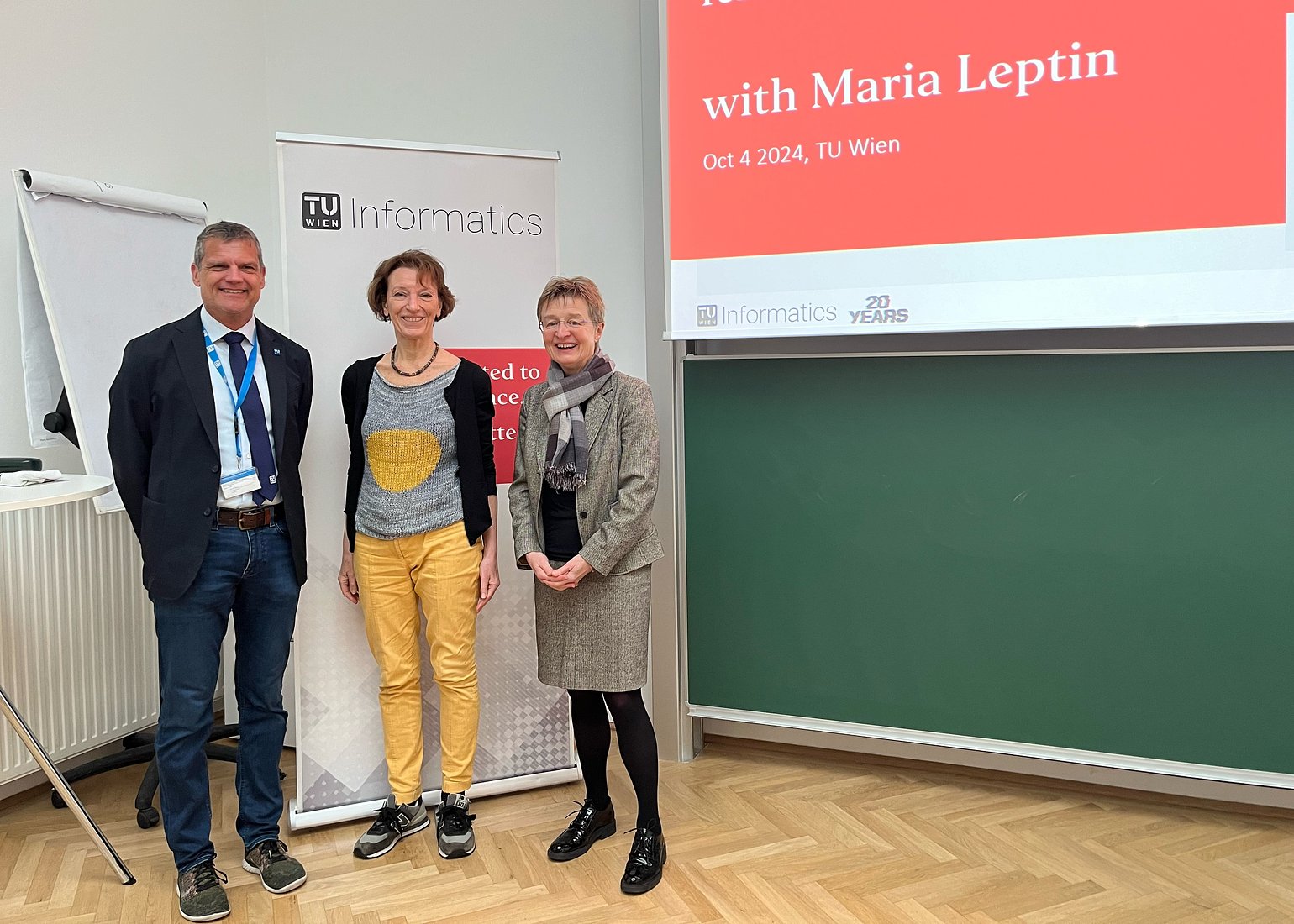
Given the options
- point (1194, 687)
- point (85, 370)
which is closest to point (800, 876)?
point (1194, 687)

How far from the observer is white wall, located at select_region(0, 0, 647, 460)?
3.54 meters

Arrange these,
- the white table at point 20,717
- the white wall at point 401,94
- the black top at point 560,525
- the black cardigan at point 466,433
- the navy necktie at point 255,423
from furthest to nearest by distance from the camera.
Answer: the white wall at point 401,94 < the black cardigan at point 466,433 < the black top at point 560,525 < the navy necktie at point 255,423 < the white table at point 20,717

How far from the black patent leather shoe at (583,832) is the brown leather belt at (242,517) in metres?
1.12

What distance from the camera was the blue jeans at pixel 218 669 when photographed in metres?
2.38

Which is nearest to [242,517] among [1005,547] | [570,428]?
[570,428]

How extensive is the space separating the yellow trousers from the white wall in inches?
48.9

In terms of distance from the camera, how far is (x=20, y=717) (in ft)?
8.01

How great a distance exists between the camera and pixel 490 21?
3.62 metres

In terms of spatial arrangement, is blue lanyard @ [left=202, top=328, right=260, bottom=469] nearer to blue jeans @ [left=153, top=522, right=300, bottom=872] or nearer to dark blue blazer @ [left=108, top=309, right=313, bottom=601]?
dark blue blazer @ [left=108, top=309, right=313, bottom=601]

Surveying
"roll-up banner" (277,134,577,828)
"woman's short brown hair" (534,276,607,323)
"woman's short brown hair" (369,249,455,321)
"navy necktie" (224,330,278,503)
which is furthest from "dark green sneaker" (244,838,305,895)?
"woman's short brown hair" (534,276,607,323)

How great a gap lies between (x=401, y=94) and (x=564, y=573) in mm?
2143

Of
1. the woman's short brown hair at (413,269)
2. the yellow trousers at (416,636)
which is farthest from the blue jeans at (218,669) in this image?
the woman's short brown hair at (413,269)

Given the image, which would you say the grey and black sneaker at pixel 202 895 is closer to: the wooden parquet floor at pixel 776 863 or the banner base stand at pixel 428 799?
the wooden parquet floor at pixel 776 863

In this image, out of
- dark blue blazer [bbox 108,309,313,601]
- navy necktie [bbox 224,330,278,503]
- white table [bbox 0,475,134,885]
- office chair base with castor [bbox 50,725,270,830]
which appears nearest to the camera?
white table [bbox 0,475,134,885]
